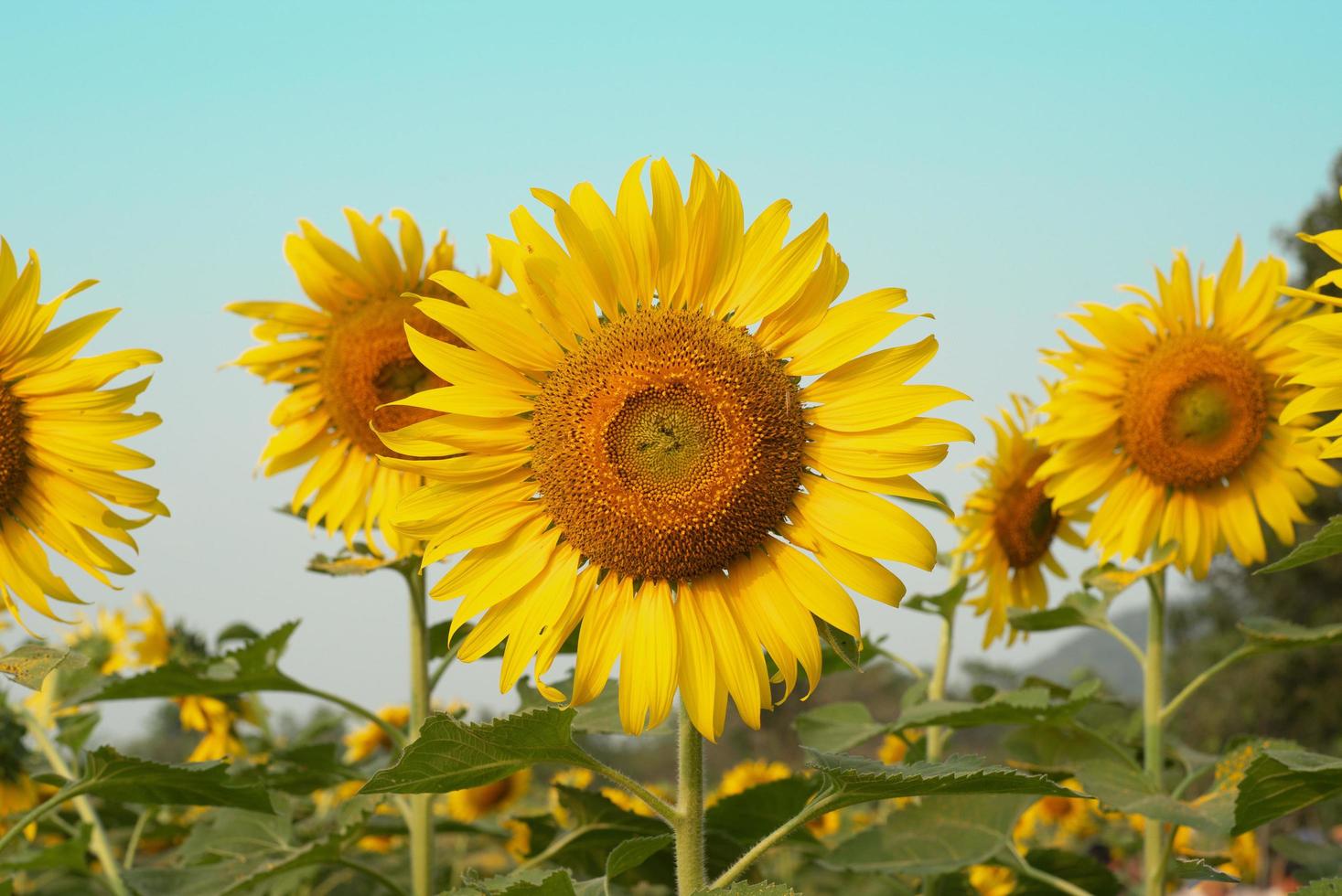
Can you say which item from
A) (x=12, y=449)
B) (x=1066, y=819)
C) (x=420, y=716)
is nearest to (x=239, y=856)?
(x=420, y=716)

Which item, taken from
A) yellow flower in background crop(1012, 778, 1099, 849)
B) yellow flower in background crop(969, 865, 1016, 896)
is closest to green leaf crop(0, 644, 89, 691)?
yellow flower in background crop(969, 865, 1016, 896)

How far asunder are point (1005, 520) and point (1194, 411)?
2.58ft

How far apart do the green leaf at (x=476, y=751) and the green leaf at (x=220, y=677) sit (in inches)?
50.9

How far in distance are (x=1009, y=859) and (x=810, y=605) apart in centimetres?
149

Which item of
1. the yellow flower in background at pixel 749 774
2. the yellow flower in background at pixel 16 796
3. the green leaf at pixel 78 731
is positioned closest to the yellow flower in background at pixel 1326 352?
the green leaf at pixel 78 731

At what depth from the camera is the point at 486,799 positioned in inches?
255

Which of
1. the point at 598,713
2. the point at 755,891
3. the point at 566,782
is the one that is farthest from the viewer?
the point at 566,782

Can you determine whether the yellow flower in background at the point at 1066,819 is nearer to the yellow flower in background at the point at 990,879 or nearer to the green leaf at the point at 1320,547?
the yellow flower in background at the point at 990,879

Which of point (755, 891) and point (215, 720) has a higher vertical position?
point (755, 891)

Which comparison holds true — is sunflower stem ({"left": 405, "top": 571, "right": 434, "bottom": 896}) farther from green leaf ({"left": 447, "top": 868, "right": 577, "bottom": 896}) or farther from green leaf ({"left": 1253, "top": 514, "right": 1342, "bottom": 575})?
green leaf ({"left": 1253, "top": 514, "right": 1342, "bottom": 575})

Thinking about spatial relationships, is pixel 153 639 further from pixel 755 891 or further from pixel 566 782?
pixel 755 891

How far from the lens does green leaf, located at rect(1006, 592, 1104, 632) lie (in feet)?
12.8

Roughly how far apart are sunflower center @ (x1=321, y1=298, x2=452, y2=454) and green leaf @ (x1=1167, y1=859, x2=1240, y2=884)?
2.19 m

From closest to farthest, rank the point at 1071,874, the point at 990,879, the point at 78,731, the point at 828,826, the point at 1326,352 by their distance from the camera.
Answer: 1. the point at 1326,352
2. the point at 1071,874
3. the point at 78,731
4. the point at 990,879
5. the point at 828,826
